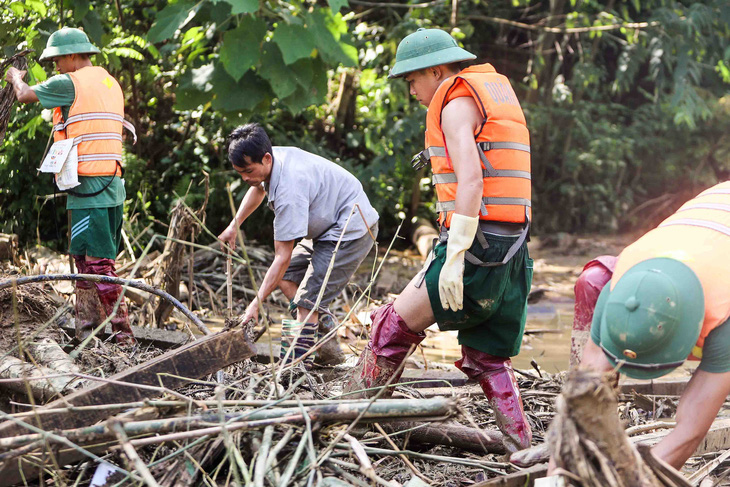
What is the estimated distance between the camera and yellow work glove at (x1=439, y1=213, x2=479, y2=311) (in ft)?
9.40

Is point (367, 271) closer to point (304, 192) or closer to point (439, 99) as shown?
point (304, 192)

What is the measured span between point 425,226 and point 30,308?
7047 millimetres

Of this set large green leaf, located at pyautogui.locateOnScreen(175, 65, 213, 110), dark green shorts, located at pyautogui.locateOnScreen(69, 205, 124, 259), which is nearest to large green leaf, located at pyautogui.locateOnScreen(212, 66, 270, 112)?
large green leaf, located at pyautogui.locateOnScreen(175, 65, 213, 110)

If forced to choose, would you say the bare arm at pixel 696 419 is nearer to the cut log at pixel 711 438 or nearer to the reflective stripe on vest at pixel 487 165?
the cut log at pixel 711 438

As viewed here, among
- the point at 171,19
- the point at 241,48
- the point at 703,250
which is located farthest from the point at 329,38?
the point at 703,250

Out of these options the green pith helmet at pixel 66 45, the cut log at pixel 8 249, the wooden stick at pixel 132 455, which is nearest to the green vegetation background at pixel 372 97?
the green pith helmet at pixel 66 45

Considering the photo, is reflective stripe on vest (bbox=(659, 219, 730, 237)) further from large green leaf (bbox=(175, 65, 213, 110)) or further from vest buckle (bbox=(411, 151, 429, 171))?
large green leaf (bbox=(175, 65, 213, 110))

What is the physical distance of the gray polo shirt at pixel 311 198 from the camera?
160 inches

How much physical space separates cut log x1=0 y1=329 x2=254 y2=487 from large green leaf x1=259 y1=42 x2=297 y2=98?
13.9 feet

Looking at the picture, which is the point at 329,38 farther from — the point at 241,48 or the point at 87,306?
the point at 87,306

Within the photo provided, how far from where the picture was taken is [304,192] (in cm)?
420

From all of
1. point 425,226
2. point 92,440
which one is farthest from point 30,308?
point 425,226

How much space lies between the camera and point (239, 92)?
7039 millimetres

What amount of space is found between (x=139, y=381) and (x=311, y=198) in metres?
1.90
